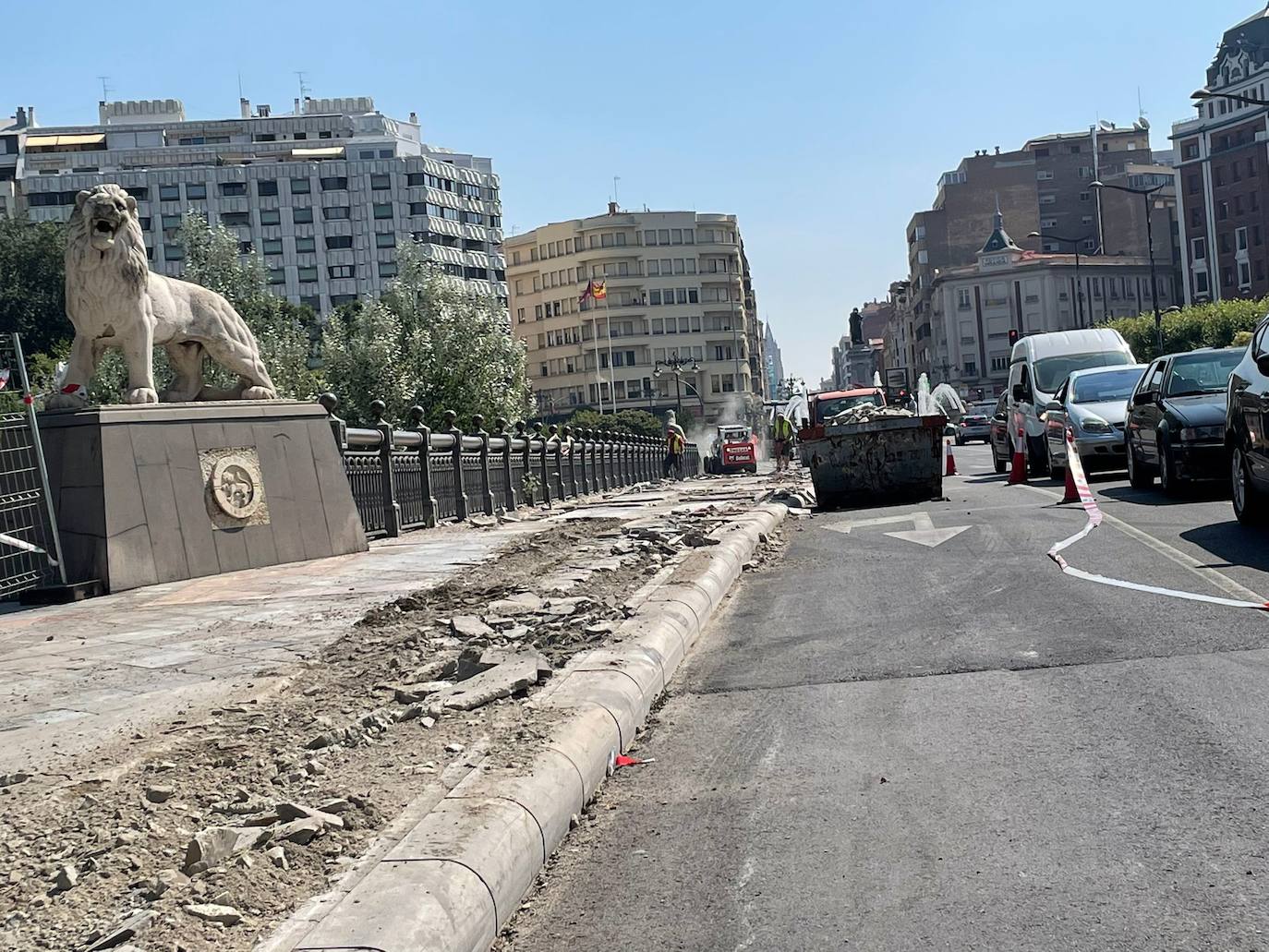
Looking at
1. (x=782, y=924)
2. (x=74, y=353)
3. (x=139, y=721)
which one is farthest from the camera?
(x=74, y=353)

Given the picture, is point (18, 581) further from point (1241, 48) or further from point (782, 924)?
point (1241, 48)

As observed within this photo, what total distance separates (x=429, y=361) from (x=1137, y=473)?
85.2ft

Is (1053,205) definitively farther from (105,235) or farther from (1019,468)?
(105,235)

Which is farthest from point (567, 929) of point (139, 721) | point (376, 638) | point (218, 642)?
point (218, 642)

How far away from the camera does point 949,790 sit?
449 centimetres

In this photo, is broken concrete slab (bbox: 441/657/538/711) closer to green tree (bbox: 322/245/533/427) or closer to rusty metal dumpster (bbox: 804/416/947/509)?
rusty metal dumpster (bbox: 804/416/947/509)

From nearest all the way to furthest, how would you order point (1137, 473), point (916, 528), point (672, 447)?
point (916, 528)
point (1137, 473)
point (672, 447)

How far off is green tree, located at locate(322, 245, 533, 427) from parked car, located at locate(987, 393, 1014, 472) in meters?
16.1

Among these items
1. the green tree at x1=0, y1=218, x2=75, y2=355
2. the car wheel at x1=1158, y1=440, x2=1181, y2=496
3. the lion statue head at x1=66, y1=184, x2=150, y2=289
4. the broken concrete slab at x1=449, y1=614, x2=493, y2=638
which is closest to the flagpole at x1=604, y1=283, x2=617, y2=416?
the green tree at x1=0, y1=218, x2=75, y2=355

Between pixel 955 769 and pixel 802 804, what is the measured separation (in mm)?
632

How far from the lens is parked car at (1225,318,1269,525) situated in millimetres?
10656

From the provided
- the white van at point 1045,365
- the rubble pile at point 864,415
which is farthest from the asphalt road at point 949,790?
the white van at point 1045,365

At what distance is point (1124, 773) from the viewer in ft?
14.8

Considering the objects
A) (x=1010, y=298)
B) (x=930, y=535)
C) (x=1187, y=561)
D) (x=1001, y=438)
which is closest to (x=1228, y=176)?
(x=1010, y=298)
